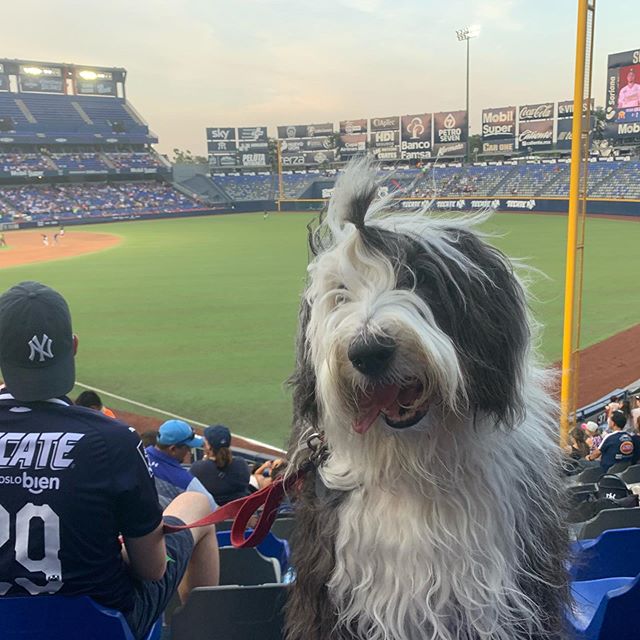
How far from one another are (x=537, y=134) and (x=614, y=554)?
63.3m

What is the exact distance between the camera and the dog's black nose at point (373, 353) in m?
1.35

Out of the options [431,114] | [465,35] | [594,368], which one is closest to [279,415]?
[594,368]

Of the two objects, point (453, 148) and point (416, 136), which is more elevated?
point (416, 136)

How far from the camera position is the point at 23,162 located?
5453 cm

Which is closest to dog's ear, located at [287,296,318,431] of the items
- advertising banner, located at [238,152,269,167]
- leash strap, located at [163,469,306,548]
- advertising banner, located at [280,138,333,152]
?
leash strap, located at [163,469,306,548]

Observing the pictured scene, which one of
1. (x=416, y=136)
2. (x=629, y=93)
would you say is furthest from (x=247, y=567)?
(x=416, y=136)

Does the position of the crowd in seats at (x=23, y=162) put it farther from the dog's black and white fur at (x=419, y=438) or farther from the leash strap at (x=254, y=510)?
the dog's black and white fur at (x=419, y=438)

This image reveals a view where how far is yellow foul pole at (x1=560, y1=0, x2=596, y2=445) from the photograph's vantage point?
225 inches

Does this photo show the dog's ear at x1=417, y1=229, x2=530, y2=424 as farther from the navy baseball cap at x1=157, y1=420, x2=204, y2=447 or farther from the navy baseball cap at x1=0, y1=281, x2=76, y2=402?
the navy baseball cap at x1=157, y1=420, x2=204, y2=447

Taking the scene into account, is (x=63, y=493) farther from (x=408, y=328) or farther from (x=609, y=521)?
(x=609, y=521)

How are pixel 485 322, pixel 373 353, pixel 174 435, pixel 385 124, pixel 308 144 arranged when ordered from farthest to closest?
pixel 308 144, pixel 385 124, pixel 174 435, pixel 485 322, pixel 373 353

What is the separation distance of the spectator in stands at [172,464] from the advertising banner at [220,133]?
72.7 m

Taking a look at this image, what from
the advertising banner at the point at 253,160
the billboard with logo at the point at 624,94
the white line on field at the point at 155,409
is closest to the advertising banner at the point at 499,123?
the billboard with logo at the point at 624,94

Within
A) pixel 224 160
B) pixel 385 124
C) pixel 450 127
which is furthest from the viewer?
pixel 224 160
